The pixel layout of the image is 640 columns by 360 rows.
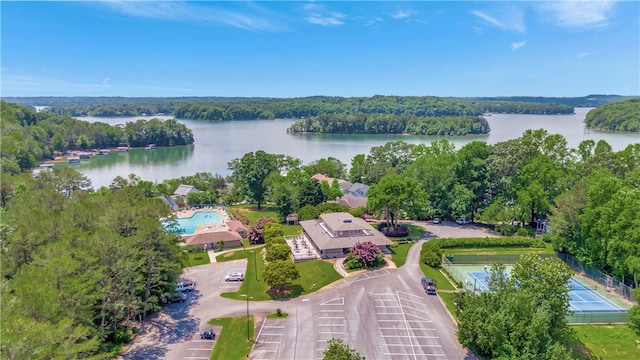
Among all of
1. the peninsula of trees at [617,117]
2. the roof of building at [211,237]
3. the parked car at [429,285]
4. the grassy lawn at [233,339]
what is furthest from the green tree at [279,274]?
the peninsula of trees at [617,117]

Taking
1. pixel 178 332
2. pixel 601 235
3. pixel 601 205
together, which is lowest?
pixel 178 332

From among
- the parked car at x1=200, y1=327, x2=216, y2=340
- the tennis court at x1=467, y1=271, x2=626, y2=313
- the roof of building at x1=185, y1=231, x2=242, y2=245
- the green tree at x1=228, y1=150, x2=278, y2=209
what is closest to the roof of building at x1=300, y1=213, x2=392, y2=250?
the roof of building at x1=185, y1=231, x2=242, y2=245

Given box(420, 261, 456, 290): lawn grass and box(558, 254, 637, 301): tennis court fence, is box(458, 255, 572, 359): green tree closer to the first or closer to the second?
box(420, 261, 456, 290): lawn grass

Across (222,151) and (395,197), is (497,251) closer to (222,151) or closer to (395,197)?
(395,197)

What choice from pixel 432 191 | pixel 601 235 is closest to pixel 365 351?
pixel 601 235

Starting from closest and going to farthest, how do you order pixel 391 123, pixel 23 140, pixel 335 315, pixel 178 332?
pixel 178 332, pixel 335 315, pixel 23 140, pixel 391 123

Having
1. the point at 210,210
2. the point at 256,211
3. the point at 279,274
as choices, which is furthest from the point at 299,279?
the point at 210,210

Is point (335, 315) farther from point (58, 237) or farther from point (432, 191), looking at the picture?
point (432, 191)
